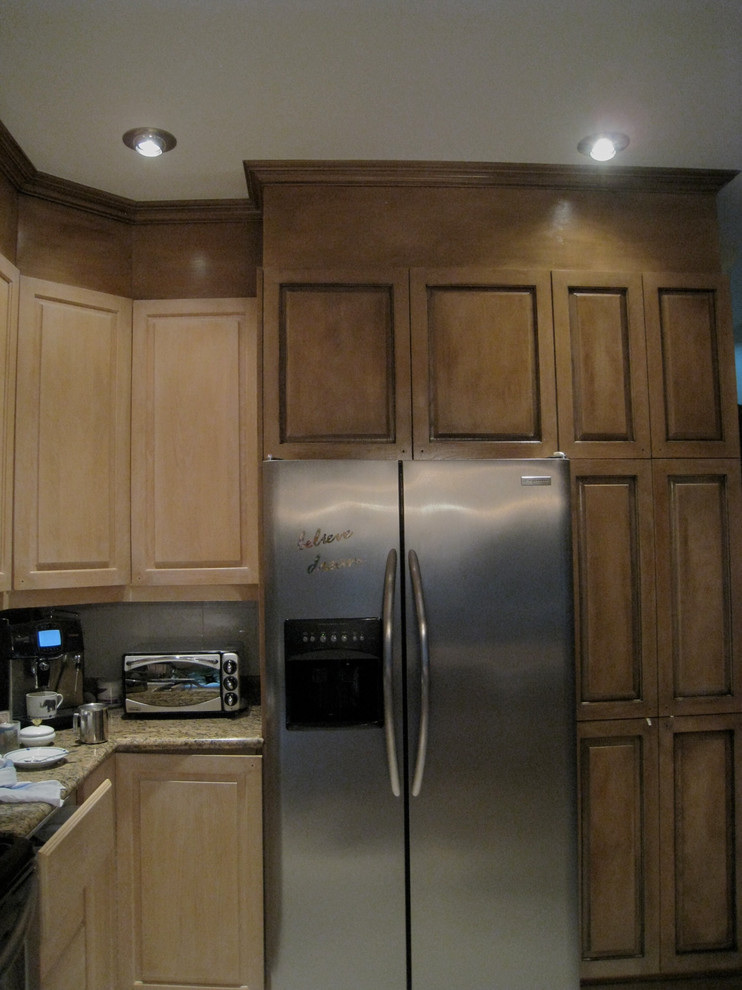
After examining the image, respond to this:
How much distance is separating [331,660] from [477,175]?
5.31ft

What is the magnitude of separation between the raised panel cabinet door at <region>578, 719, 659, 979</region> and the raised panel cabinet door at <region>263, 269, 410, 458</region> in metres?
1.15

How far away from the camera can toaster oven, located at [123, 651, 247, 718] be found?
2.41 metres

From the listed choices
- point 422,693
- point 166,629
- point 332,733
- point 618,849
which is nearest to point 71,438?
point 166,629

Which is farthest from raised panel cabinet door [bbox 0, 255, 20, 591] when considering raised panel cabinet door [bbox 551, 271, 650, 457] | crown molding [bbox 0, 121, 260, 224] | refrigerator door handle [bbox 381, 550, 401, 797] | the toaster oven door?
raised panel cabinet door [bbox 551, 271, 650, 457]

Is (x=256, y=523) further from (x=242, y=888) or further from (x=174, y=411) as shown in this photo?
(x=242, y=888)

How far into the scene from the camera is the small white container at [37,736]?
2.08 metres

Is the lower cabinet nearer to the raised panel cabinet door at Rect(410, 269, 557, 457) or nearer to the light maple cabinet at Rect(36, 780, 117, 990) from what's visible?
the raised panel cabinet door at Rect(410, 269, 557, 457)

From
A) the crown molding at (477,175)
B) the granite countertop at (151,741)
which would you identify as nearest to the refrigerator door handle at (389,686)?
the granite countertop at (151,741)

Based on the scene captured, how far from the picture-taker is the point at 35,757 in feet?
6.35

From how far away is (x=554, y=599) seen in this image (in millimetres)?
2076

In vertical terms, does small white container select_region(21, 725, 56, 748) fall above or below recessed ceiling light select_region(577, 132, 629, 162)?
below

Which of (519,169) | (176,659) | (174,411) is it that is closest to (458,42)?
(519,169)

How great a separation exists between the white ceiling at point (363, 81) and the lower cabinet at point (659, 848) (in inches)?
71.9

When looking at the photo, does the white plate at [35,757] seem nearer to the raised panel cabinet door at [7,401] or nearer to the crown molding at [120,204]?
the raised panel cabinet door at [7,401]
